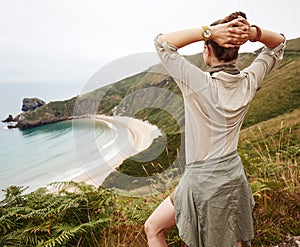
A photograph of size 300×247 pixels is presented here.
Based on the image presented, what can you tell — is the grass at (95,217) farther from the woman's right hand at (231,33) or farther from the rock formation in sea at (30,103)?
the rock formation in sea at (30,103)

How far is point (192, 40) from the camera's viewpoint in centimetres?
150

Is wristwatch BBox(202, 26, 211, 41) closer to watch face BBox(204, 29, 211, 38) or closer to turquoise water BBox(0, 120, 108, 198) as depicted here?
watch face BBox(204, 29, 211, 38)

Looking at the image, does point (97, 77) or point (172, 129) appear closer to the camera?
point (97, 77)

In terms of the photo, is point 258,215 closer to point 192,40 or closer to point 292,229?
point 292,229

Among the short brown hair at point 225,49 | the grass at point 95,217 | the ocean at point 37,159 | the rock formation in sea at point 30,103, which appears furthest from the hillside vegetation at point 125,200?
the rock formation in sea at point 30,103

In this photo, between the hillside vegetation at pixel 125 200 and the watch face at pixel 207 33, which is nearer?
the watch face at pixel 207 33

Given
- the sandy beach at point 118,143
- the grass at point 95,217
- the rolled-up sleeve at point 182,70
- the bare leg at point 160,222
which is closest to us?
the rolled-up sleeve at point 182,70

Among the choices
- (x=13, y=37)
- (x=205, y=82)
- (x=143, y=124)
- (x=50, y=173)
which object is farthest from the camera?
(x=13, y=37)

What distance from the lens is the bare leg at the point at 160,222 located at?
172cm

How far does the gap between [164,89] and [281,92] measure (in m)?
39.6

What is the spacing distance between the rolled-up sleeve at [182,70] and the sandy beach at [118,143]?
45cm

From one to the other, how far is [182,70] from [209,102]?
0.21m

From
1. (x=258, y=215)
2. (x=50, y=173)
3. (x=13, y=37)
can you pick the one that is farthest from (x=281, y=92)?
(x=13, y=37)

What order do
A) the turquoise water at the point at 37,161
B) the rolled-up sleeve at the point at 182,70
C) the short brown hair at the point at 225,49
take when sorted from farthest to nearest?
the turquoise water at the point at 37,161 → the short brown hair at the point at 225,49 → the rolled-up sleeve at the point at 182,70
